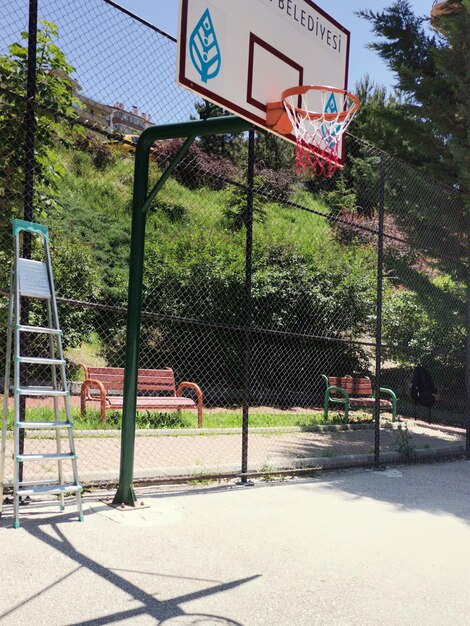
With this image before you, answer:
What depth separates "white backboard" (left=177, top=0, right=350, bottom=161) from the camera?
16.1 ft

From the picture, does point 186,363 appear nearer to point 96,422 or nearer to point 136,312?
point 96,422

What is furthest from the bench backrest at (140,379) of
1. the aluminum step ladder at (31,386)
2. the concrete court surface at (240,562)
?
the aluminum step ladder at (31,386)

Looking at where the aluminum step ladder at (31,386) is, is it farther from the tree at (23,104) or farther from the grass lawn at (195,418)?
the grass lawn at (195,418)

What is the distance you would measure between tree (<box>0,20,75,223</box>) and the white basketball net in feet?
6.68

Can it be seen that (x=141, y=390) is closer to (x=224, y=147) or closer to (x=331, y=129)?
(x=331, y=129)

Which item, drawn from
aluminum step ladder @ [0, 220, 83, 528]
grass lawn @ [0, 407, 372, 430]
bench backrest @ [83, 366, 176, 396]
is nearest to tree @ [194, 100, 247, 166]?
grass lawn @ [0, 407, 372, 430]

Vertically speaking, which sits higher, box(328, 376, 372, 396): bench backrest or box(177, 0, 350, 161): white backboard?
box(177, 0, 350, 161): white backboard

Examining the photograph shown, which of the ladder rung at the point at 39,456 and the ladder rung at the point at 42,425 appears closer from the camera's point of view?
the ladder rung at the point at 39,456

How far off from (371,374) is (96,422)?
822cm

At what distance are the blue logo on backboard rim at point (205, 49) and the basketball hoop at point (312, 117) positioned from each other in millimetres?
666

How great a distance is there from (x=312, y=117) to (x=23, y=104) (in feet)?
8.47

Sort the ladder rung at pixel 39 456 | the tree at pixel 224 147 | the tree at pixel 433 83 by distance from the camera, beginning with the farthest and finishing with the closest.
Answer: the tree at pixel 224 147, the tree at pixel 433 83, the ladder rung at pixel 39 456

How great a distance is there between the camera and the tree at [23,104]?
5.91 m

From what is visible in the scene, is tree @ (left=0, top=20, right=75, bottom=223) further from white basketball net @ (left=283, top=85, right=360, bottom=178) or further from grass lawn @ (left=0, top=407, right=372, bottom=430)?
grass lawn @ (left=0, top=407, right=372, bottom=430)
